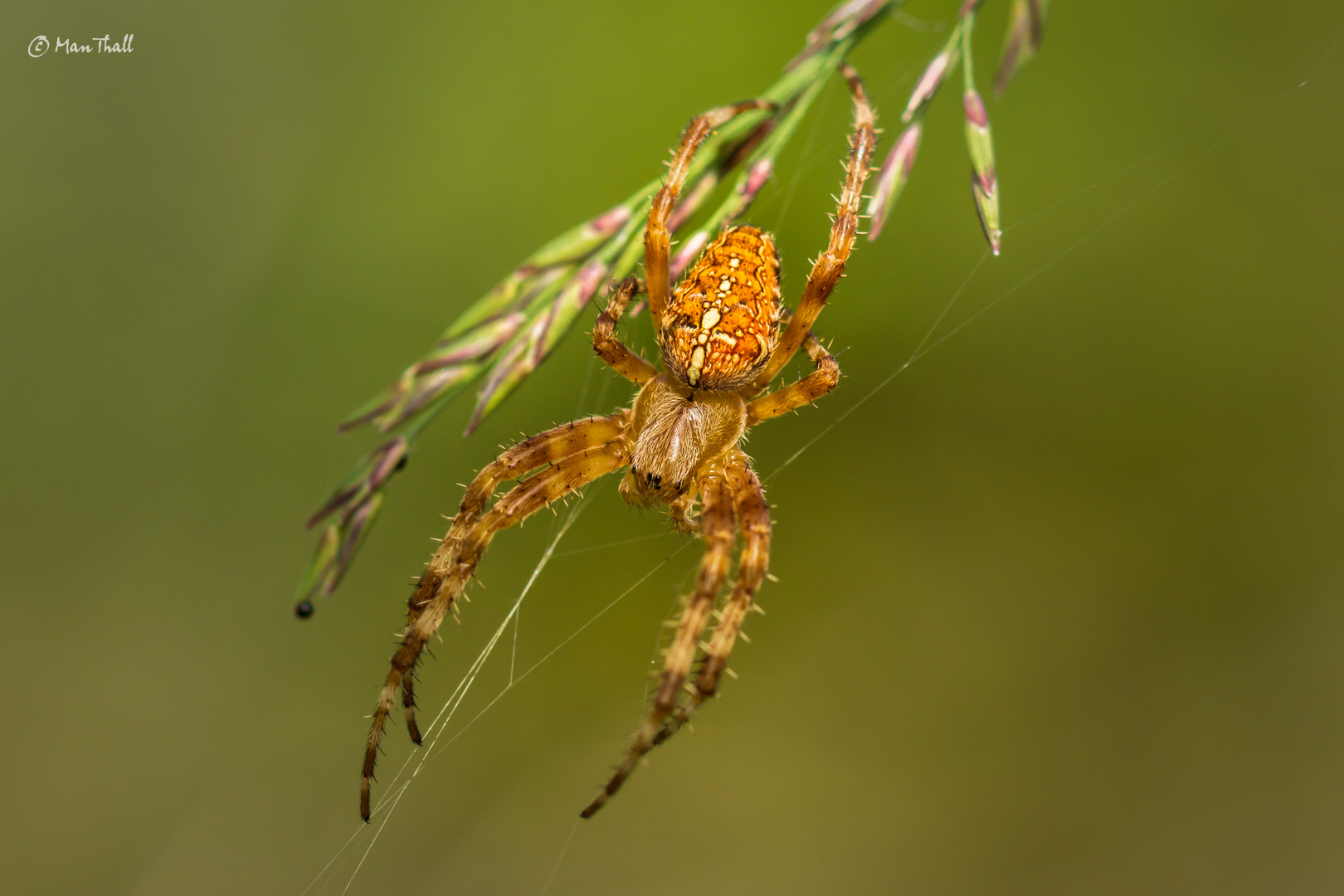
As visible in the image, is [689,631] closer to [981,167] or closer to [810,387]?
[810,387]

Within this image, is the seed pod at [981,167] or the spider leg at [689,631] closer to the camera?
the seed pod at [981,167]

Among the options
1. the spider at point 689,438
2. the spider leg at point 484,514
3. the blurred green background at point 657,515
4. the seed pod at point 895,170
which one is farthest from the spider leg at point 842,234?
the blurred green background at point 657,515

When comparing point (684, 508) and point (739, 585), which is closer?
point (739, 585)

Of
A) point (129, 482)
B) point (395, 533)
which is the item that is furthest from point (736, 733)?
point (129, 482)

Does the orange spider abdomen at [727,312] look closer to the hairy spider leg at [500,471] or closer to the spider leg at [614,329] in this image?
the spider leg at [614,329]
